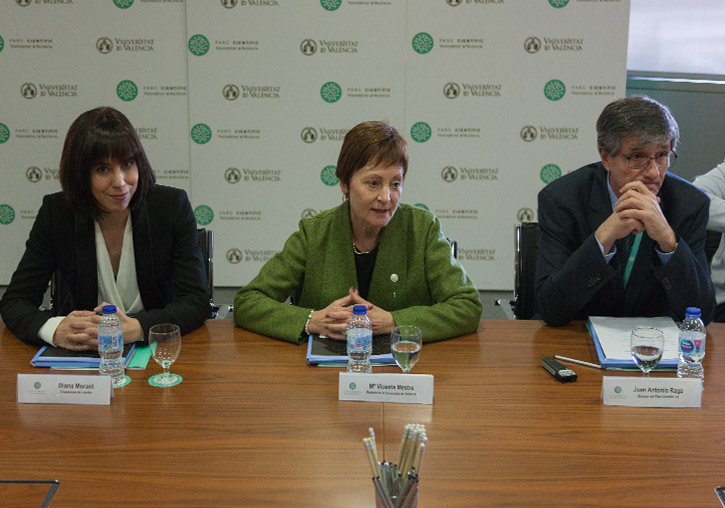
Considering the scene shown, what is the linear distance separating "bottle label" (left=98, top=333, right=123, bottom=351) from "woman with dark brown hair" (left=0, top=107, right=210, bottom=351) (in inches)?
6.5

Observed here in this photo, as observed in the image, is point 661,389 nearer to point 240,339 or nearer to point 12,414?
point 240,339

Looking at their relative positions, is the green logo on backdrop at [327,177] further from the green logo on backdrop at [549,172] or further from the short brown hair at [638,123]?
the short brown hair at [638,123]

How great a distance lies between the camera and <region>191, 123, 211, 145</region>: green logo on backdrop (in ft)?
15.9

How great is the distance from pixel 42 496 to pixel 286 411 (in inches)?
21.7

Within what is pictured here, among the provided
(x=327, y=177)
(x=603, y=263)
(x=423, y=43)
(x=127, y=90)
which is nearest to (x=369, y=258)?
(x=603, y=263)

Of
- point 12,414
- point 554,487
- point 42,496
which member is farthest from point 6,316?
point 554,487

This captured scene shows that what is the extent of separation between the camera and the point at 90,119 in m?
2.25

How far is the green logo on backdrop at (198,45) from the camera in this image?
4715 millimetres

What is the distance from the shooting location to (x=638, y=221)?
2.19 metres

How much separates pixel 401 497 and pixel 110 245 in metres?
1.65

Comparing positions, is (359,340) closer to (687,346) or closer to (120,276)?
(687,346)

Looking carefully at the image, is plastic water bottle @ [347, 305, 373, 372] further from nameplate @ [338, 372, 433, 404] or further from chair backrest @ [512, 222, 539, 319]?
chair backrest @ [512, 222, 539, 319]

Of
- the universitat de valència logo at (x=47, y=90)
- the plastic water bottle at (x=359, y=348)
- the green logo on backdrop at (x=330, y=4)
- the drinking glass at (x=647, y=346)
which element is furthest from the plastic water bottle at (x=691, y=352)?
the universitat de valència logo at (x=47, y=90)

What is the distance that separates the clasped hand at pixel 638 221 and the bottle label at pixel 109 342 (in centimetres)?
145
